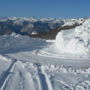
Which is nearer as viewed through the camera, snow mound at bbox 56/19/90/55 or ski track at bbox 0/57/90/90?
ski track at bbox 0/57/90/90

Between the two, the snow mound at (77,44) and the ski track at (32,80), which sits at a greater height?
the snow mound at (77,44)

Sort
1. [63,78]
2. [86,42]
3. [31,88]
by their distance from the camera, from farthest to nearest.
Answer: [86,42]
[63,78]
[31,88]

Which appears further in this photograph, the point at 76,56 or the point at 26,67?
the point at 76,56

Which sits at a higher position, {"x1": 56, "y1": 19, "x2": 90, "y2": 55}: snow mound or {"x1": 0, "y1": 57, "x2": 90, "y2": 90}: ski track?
{"x1": 56, "y1": 19, "x2": 90, "y2": 55}: snow mound

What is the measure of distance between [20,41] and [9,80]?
13150 mm

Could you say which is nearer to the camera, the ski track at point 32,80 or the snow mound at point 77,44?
the ski track at point 32,80

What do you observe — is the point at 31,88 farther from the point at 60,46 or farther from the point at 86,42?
the point at 60,46

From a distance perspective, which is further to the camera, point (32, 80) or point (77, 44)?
point (77, 44)

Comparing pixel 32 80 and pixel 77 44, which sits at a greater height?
pixel 77 44

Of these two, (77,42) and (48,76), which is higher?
(77,42)

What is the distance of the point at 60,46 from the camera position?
19469 millimetres

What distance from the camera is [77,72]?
11.4 m

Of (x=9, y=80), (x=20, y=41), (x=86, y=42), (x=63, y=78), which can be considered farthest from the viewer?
(x=20, y=41)

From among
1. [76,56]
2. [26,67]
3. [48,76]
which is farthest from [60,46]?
[48,76]
